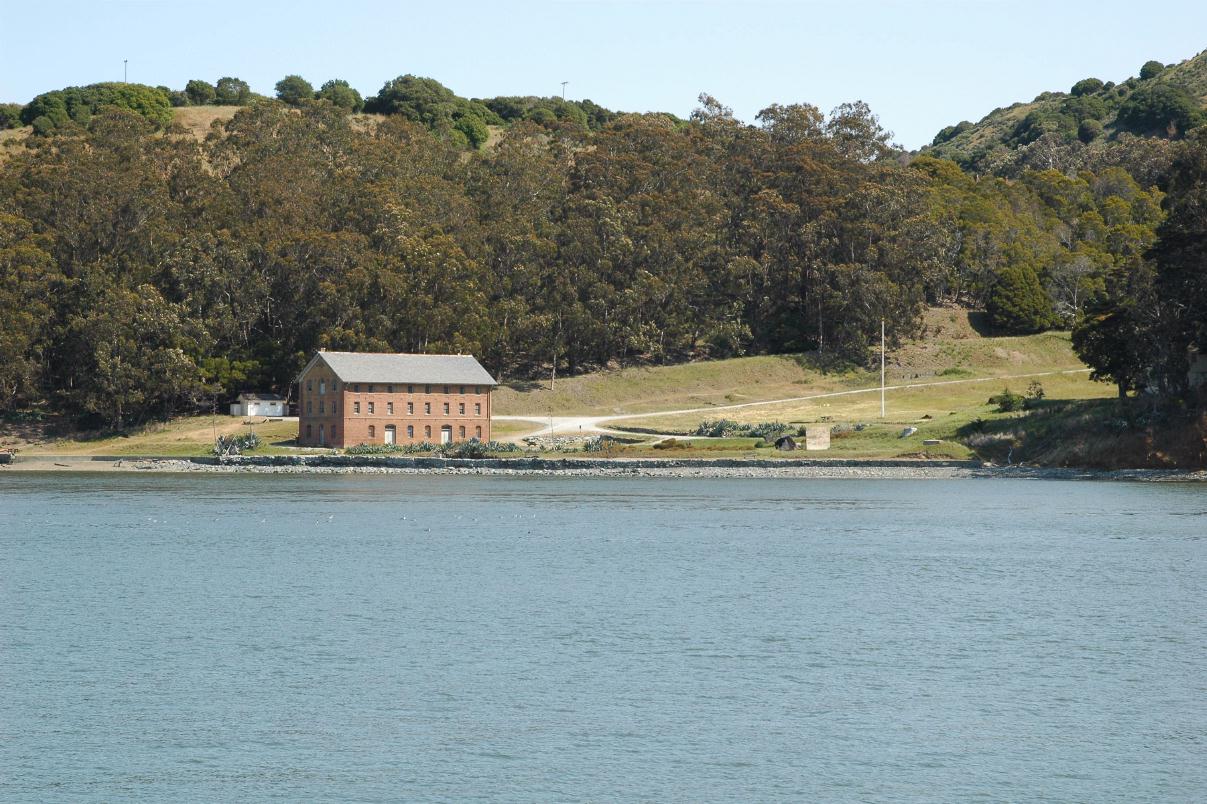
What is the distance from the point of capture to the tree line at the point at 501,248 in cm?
10912

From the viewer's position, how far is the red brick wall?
99312 millimetres

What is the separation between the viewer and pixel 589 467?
89750 millimetres

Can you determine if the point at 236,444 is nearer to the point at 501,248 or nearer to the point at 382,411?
the point at 382,411

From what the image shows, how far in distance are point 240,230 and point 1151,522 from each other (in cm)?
7953

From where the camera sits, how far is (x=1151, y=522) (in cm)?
5750

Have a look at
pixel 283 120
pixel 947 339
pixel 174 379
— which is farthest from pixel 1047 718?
pixel 283 120

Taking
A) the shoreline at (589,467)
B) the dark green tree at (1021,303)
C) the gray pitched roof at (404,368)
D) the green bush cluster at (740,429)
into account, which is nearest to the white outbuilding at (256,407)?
the gray pitched roof at (404,368)

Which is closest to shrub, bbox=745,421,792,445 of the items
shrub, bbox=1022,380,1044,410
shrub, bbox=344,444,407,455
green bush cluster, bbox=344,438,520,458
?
shrub, bbox=1022,380,1044,410

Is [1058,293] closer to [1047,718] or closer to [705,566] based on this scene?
[705,566]

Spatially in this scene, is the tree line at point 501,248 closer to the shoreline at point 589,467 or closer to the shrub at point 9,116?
the shoreline at point 589,467

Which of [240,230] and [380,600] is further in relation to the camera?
[240,230]

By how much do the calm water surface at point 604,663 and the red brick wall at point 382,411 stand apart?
42710 mm

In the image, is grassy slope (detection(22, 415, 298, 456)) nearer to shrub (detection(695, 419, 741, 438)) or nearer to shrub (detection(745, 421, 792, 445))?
shrub (detection(695, 419, 741, 438))

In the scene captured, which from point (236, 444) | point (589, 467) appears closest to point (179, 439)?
point (236, 444)
